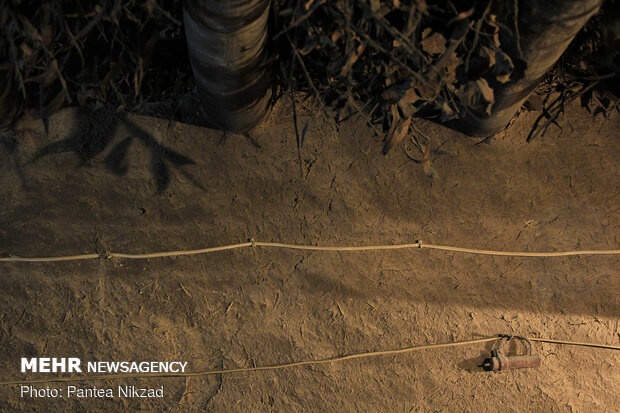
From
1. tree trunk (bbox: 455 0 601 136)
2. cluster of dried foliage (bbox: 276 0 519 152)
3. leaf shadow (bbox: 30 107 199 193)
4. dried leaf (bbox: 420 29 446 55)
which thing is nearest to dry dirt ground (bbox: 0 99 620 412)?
leaf shadow (bbox: 30 107 199 193)

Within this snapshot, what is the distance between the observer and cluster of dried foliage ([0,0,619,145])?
6.03ft

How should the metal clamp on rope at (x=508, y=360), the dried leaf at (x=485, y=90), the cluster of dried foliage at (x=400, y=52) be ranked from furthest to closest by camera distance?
the metal clamp on rope at (x=508, y=360) → the dried leaf at (x=485, y=90) → the cluster of dried foliage at (x=400, y=52)

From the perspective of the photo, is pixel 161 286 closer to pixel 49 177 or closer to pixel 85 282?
pixel 85 282

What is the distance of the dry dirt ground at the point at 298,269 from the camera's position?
2.57 metres

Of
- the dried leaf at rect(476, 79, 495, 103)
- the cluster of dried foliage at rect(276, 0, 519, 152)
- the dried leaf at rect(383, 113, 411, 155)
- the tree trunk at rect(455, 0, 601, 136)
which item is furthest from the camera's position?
the dried leaf at rect(383, 113, 411, 155)

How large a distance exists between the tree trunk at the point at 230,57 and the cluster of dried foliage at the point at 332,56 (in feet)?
0.39

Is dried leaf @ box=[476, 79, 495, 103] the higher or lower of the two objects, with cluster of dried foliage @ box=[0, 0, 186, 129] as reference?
lower

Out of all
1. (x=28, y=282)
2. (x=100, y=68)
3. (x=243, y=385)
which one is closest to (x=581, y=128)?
(x=243, y=385)

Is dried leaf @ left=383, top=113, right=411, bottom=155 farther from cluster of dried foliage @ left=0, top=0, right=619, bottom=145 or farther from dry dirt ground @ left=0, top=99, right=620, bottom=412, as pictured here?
dry dirt ground @ left=0, top=99, right=620, bottom=412

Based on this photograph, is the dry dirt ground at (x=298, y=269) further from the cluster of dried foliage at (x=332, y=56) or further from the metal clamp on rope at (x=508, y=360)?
the cluster of dried foliage at (x=332, y=56)

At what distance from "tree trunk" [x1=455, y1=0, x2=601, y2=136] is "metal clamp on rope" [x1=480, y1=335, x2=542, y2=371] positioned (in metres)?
1.31

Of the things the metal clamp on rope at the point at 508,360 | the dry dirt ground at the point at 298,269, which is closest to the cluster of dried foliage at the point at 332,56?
the dry dirt ground at the point at 298,269

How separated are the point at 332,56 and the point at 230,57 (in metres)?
0.46

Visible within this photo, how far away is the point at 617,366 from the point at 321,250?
1859mm
